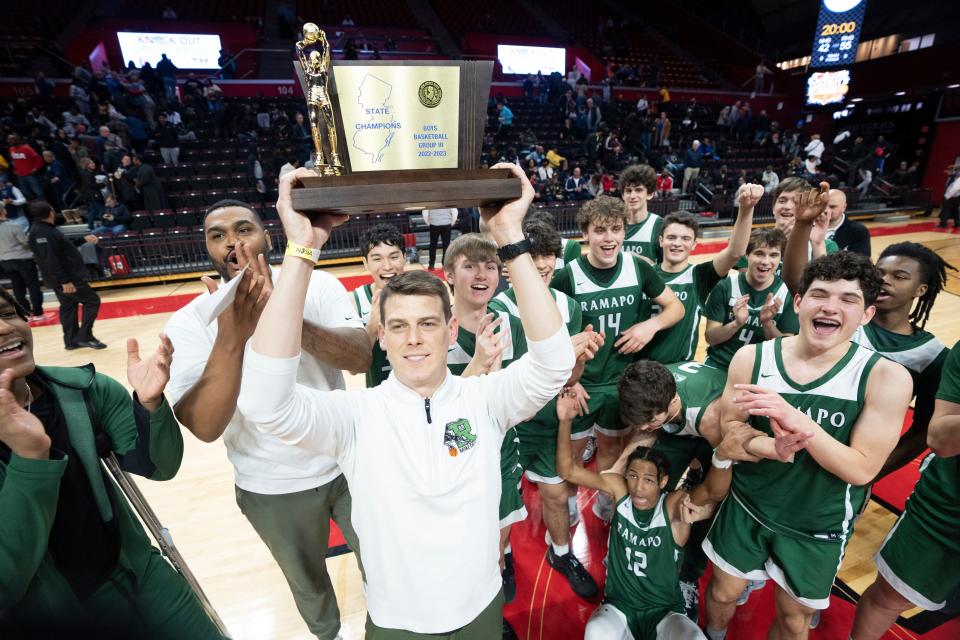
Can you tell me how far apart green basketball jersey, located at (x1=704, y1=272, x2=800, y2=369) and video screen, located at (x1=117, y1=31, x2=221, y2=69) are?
799 inches

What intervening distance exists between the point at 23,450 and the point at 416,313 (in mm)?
1069

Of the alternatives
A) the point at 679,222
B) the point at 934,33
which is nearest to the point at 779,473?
the point at 679,222

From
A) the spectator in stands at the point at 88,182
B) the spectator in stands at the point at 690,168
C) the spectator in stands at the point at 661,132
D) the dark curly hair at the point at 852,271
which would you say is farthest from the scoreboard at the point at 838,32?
the spectator in stands at the point at 88,182

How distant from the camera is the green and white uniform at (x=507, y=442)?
2.47 meters

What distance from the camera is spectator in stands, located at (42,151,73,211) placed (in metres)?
9.86

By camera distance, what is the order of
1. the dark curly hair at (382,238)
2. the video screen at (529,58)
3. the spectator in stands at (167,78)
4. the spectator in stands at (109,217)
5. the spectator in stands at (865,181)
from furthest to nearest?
the video screen at (529,58)
the spectator in stands at (865,181)
the spectator in stands at (167,78)
the spectator in stands at (109,217)
the dark curly hair at (382,238)

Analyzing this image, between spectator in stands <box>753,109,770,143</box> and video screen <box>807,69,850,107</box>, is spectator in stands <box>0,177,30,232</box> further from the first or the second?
video screen <box>807,69,850,107</box>

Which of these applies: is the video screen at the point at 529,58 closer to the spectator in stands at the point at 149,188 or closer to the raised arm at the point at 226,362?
the spectator in stands at the point at 149,188

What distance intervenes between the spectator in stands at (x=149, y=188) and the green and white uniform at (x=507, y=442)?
34.3 feet

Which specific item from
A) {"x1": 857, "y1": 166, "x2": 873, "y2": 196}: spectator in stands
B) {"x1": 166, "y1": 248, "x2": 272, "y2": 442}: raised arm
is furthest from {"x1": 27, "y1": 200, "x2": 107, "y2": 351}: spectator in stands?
{"x1": 857, "y1": 166, "x2": 873, "y2": 196}: spectator in stands

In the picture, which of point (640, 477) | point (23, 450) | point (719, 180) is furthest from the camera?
point (719, 180)

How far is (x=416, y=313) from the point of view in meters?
1.45

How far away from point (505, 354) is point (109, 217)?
33.9 ft

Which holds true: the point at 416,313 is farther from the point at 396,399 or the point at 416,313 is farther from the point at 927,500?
the point at 927,500
